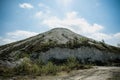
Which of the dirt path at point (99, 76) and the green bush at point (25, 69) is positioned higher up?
the green bush at point (25, 69)

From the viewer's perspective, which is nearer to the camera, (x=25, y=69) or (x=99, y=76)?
(x=99, y=76)

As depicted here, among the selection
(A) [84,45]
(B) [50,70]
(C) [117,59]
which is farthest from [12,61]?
(C) [117,59]

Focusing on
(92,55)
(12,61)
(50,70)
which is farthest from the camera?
(92,55)

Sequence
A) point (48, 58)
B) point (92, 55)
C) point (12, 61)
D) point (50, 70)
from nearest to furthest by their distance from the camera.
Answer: point (50, 70), point (12, 61), point (48, 58), point (92, 55)

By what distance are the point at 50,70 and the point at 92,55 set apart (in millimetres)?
16352

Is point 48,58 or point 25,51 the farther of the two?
point 25,51

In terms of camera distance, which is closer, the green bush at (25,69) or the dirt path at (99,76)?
the dirt path at (99,76)

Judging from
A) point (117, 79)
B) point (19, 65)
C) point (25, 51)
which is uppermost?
point (25, 51)

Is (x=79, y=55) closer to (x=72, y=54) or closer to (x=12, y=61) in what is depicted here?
(x=72, y=54)

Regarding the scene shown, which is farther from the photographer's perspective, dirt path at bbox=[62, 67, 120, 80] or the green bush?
the green bush

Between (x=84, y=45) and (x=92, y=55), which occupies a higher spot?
(x=84, y=45)

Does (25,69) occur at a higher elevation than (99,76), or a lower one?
higher

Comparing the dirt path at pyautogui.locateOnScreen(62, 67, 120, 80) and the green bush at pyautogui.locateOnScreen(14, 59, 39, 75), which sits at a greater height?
the green bush at pyautogui.locateOnScreen(14, 59, 39, 75)

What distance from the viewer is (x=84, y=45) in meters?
34.9
